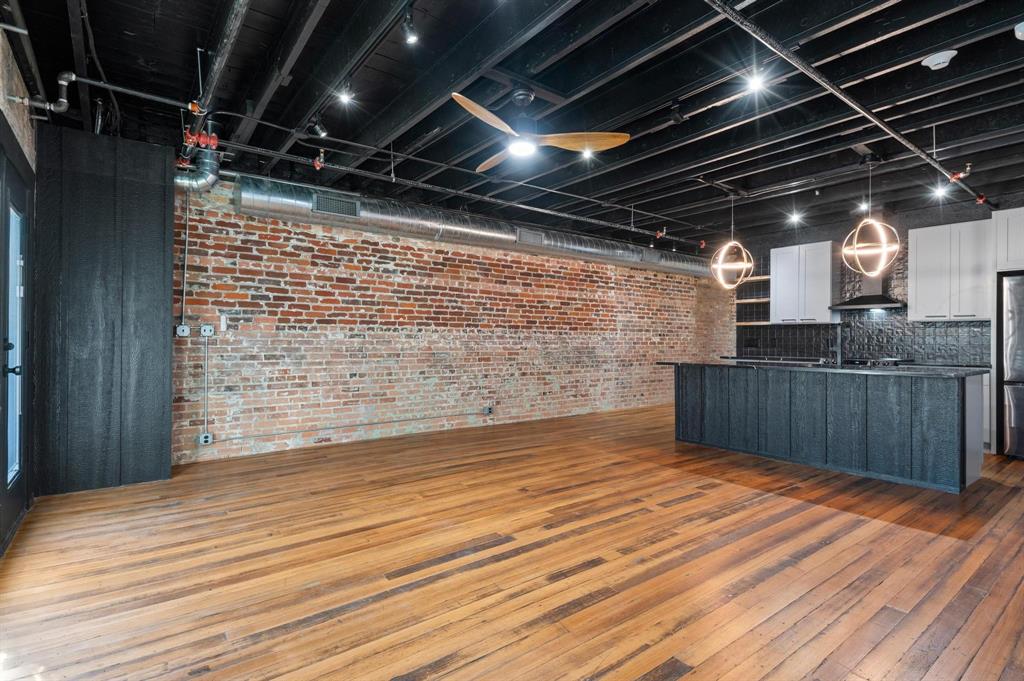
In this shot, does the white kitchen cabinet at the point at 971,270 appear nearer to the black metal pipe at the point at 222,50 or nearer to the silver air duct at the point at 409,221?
the silver air duct at the point at 409,221

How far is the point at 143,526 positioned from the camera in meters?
3.24

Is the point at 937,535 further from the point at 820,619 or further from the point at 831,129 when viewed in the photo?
the point at 831,129

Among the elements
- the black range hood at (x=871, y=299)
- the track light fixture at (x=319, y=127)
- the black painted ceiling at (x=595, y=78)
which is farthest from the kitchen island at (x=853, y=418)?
the track light fixture at (x=319, y=127)

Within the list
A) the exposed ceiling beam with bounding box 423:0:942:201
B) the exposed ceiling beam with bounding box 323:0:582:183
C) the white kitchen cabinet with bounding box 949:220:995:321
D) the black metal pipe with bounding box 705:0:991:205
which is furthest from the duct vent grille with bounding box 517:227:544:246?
the white kitchen cabinet with bounding box 949:220:995:321

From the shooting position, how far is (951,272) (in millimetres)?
6180

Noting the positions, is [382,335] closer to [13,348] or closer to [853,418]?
[13,348]

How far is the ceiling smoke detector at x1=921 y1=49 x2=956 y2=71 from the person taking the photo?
2.99m

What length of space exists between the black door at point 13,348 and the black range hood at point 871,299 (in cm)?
886

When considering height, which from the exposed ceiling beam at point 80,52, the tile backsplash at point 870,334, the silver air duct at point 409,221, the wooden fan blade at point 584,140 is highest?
the exposed ceiling beam at point 80,52

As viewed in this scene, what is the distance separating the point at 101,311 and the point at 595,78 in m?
4.17

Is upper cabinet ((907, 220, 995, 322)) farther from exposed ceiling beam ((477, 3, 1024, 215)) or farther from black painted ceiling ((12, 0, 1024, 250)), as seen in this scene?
exposed ceiling beam ((477, 3, 1024, 215))

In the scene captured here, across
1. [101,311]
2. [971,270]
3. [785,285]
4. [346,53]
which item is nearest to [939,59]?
[346,53]

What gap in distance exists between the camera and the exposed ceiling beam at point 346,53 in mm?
2734

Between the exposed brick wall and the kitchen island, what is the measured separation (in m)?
2.61
